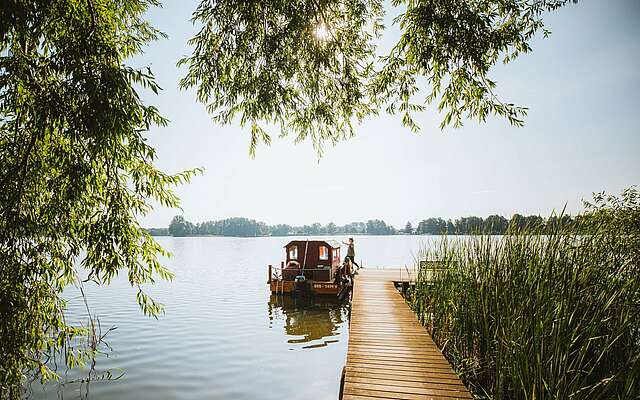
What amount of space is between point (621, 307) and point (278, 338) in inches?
392

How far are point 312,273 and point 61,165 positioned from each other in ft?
47.8

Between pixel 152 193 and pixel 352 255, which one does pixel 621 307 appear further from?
pixel 352 255

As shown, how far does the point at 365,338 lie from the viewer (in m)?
5.52

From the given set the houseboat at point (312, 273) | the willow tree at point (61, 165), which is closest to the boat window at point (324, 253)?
the houseboat at point (312, 273)

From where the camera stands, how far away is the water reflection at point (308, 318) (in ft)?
37.7

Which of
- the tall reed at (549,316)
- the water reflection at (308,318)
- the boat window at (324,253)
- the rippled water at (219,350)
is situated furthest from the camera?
the boat window at (324,253)

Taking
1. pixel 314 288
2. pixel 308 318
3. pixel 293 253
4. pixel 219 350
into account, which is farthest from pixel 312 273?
pixel 219 350

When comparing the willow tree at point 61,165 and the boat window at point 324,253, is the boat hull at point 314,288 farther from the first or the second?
the willow tree at point 61,165

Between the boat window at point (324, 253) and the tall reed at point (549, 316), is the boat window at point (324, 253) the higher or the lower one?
the lower one

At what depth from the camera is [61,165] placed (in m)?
3.30

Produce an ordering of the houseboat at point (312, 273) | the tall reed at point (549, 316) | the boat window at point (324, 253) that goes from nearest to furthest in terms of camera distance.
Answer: the tall reed at point (549, 316)
the houseboat at point (312, 273)
the boat window at point (324, 253)

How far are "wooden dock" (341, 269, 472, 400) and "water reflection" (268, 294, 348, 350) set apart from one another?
182 inches

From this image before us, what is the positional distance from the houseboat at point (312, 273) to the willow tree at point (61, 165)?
12.9 meters

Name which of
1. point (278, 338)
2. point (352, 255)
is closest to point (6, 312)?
point (278, 338)
